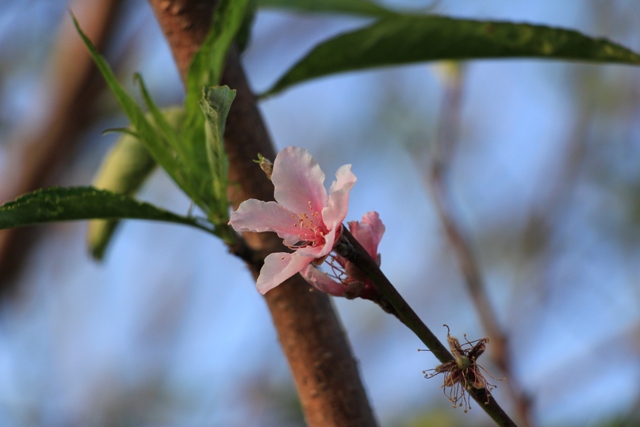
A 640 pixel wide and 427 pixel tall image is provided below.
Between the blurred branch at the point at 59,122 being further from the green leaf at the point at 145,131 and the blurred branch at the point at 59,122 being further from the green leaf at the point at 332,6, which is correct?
the green leaf at the point at 145,131

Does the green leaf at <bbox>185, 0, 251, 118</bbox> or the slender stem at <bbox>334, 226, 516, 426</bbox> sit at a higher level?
the green leaf at <bbox>185, 0, 251, 118</bbox>

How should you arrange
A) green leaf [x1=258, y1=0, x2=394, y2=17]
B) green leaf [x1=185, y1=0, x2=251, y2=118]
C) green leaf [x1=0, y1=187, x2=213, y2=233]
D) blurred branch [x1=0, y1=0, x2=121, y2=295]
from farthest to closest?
blurred branch [x1=0, y1=0, x2=121, y2=295]
green leaf [x1=258, y1=0, x2=394, y2=17]
green leaf [x1=185, y1=0, x2=251, y2=118]
green leaf [x1=0, y1=187, x2=213, y2=233]

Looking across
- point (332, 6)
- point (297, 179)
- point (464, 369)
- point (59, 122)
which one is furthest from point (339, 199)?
point (59, 122)

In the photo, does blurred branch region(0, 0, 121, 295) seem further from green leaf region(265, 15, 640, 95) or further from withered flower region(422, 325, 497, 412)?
withered flower region(422, 325, 497, 412)

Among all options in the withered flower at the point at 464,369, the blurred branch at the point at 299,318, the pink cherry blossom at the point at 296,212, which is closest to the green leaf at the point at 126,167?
the blurred branch at the point at 299,318

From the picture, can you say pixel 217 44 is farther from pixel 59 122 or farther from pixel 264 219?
pixel 59 122

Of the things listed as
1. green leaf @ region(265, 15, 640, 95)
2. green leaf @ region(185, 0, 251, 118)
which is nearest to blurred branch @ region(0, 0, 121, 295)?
green leaf @ region(265, 15, 640, 95)

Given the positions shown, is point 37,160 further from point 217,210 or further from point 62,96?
point 217,210
